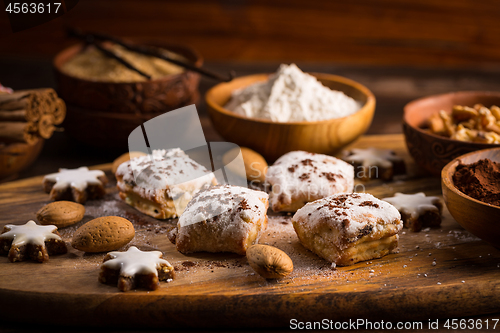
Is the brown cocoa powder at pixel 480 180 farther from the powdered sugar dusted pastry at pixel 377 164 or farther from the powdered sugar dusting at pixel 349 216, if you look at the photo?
the powdered sugar dusted pastry at pixel 377 164

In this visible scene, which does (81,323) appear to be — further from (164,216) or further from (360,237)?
(360,237)

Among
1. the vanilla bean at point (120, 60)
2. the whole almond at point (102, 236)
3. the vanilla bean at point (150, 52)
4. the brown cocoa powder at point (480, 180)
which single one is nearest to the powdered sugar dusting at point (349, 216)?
the brown cocoa powder at point (480, 180)

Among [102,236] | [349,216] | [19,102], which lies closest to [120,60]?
[19,102]

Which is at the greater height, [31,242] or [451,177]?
[451,177]

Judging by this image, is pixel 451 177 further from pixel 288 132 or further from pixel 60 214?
pixel 60 214

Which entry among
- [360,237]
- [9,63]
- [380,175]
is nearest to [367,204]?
[360,237]

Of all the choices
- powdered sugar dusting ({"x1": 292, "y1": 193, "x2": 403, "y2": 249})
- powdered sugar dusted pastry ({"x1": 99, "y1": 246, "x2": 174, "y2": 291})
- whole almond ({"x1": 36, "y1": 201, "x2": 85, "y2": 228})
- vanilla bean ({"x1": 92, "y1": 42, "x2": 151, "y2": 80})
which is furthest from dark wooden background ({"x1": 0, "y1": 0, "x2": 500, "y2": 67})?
powdered sugar dusted pastry ({"x1": 99, "y1": 246, "x2": 174, "y2": 291})
